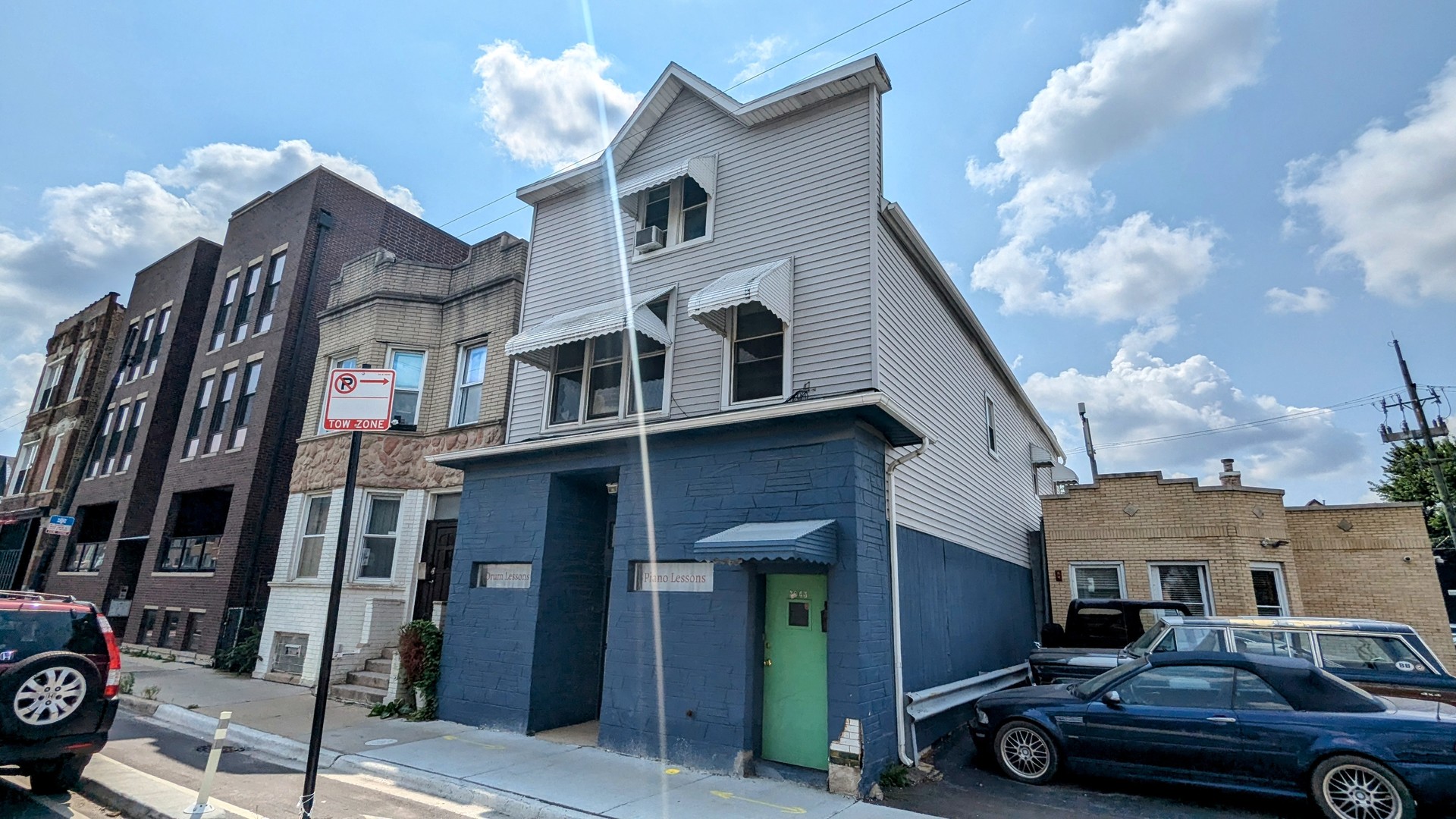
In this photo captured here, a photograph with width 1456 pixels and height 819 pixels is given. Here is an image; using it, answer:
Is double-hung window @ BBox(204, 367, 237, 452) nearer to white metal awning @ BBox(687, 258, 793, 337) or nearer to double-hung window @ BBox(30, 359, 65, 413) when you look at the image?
double-hung window @ BBox(30, 359, 65, 413)

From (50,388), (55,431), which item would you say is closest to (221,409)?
(55,431)

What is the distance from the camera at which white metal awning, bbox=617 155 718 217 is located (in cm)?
1063

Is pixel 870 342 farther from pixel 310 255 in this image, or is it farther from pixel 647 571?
pixel 310 255

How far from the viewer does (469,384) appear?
48.2 ft

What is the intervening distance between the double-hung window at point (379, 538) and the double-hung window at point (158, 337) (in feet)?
49.0

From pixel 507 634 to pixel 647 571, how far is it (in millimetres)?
2685

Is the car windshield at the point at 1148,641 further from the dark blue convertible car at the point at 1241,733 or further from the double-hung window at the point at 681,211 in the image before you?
the double-hung window at the point at 681,211

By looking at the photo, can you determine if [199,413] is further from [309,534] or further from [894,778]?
[894,778]

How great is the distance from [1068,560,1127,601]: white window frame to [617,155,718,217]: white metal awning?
11.8 metres

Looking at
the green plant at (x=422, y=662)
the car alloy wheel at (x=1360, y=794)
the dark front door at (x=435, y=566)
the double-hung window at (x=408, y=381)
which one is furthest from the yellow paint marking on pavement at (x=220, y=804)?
the car alloy wheel at (x=1360, y=794)

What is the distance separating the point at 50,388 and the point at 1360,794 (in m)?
40.7

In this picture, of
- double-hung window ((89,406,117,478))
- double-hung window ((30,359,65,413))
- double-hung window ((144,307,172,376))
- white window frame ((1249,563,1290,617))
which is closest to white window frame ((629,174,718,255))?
white window frame ((1249,563,1290,617))

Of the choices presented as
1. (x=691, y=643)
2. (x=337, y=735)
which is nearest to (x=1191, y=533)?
(x=691, y=643)

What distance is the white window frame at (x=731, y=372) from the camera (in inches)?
358
